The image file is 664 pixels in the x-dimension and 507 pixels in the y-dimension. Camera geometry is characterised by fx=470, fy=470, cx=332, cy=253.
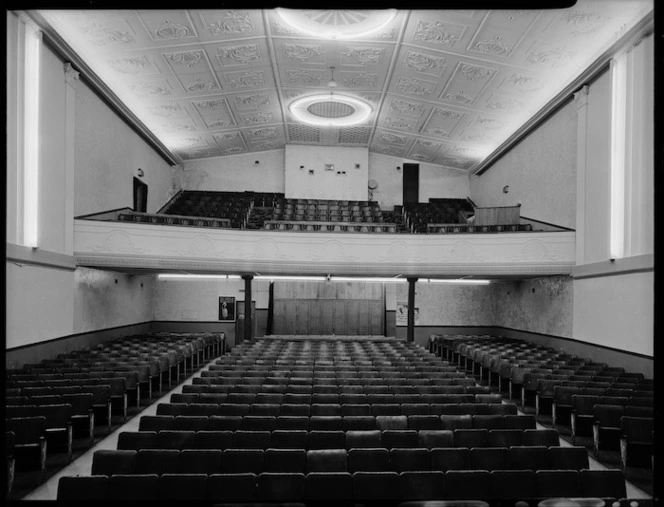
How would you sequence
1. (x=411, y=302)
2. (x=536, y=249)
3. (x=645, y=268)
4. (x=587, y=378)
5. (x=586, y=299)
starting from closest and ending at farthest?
1. (x=587, y=378)
2. (x=645, y=268)
3. (x=586, y=299)
4. (x=536, y=249)
5. (x=411, y=302)

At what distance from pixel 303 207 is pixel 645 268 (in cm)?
1129

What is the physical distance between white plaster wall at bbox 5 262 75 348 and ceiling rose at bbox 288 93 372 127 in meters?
8.08

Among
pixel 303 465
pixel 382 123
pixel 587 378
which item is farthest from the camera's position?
pixel 382 123

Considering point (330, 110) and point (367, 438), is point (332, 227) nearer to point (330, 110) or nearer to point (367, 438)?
point (330, 110)

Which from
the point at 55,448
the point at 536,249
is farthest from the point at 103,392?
the point at 536,249

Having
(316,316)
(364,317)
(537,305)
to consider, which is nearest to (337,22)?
(537,305)

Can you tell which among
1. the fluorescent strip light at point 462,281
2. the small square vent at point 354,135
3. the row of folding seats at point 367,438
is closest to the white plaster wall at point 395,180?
the small square vent at point 354,135

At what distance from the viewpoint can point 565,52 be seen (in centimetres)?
1034

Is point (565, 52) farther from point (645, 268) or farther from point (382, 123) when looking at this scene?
point (382, 123)

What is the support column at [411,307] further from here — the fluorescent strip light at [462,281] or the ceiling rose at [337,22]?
the ceiling rose at [337,22]

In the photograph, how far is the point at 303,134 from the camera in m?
18.0

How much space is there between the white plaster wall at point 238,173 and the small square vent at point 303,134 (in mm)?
1429

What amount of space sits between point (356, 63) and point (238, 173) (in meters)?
9.00

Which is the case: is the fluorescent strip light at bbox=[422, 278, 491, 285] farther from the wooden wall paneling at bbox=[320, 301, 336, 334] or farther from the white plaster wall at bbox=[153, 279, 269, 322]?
the white plaster wall at bbox=[153, 279, 269, 322]
